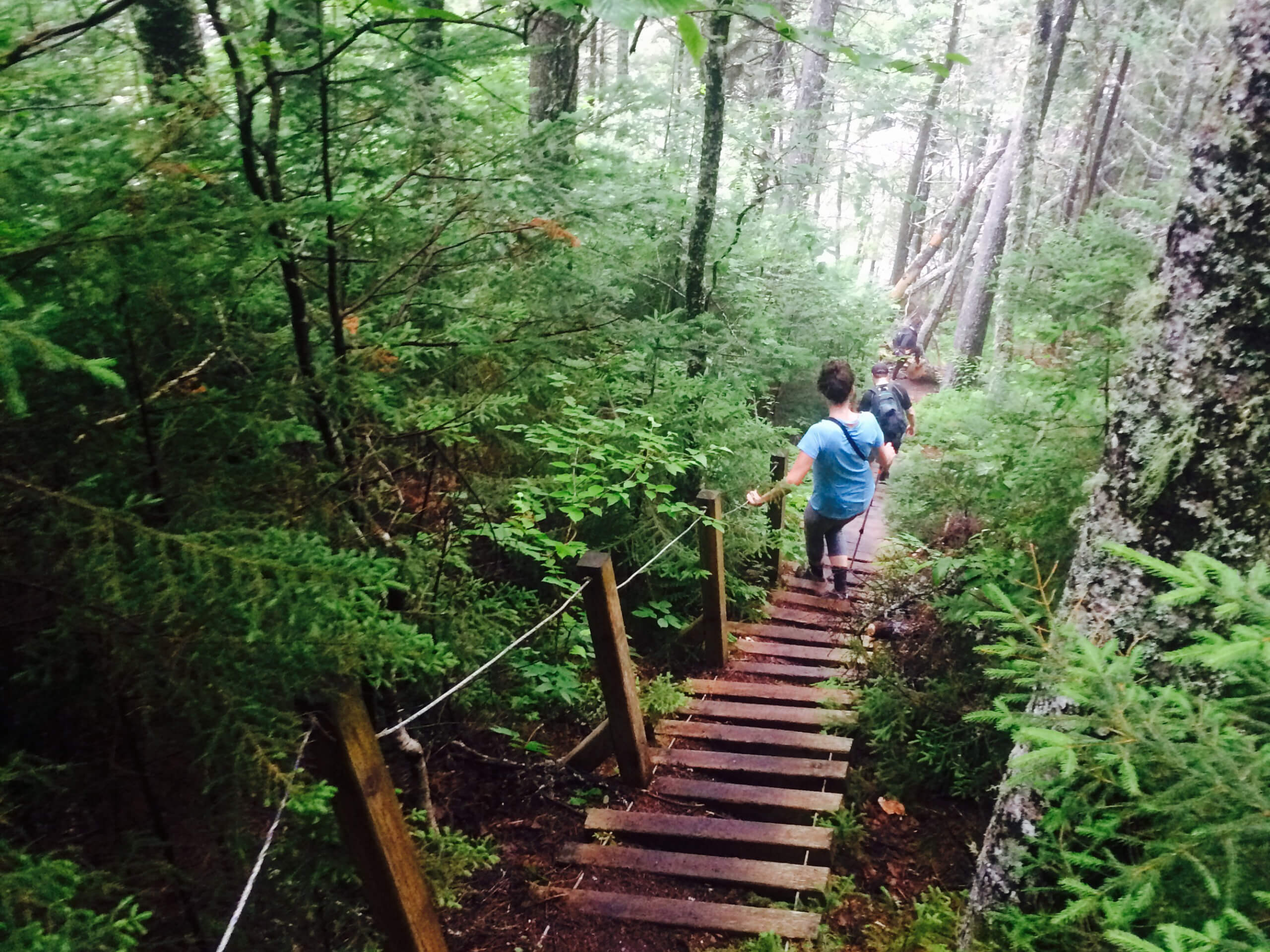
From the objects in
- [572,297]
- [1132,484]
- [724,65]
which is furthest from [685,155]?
[1132,484]

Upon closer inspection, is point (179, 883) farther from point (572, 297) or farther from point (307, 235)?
point (572, 297)

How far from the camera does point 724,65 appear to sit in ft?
21.8

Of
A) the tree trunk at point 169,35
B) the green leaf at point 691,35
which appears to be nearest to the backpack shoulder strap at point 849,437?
the green leaf at point 691,35

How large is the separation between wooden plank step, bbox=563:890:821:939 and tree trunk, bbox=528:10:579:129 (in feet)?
20.0

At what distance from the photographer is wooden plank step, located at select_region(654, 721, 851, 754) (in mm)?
5055

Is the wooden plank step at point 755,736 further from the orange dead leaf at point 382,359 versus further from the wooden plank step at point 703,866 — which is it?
the orange dead leaf at point 382,359

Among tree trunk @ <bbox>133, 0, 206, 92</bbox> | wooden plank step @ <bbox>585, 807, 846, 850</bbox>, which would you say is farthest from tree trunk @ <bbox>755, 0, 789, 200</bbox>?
wooden plank step @ <bbox>585, 807, 846, 850</bbox>

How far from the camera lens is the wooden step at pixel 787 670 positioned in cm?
603

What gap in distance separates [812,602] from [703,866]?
3978mm

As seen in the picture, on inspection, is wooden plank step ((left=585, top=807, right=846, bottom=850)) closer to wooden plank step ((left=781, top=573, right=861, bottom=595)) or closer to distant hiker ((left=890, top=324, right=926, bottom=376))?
wooden plank step ((left=781, top=573, right=861, bottom=595))

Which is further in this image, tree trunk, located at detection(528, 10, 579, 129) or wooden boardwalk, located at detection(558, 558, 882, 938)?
tree trunk, located at detection(528, 10, 579, 129)

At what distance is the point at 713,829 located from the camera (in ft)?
14.1

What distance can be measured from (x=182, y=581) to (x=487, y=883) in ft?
9.01

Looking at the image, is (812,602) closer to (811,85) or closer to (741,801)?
(741,801)
